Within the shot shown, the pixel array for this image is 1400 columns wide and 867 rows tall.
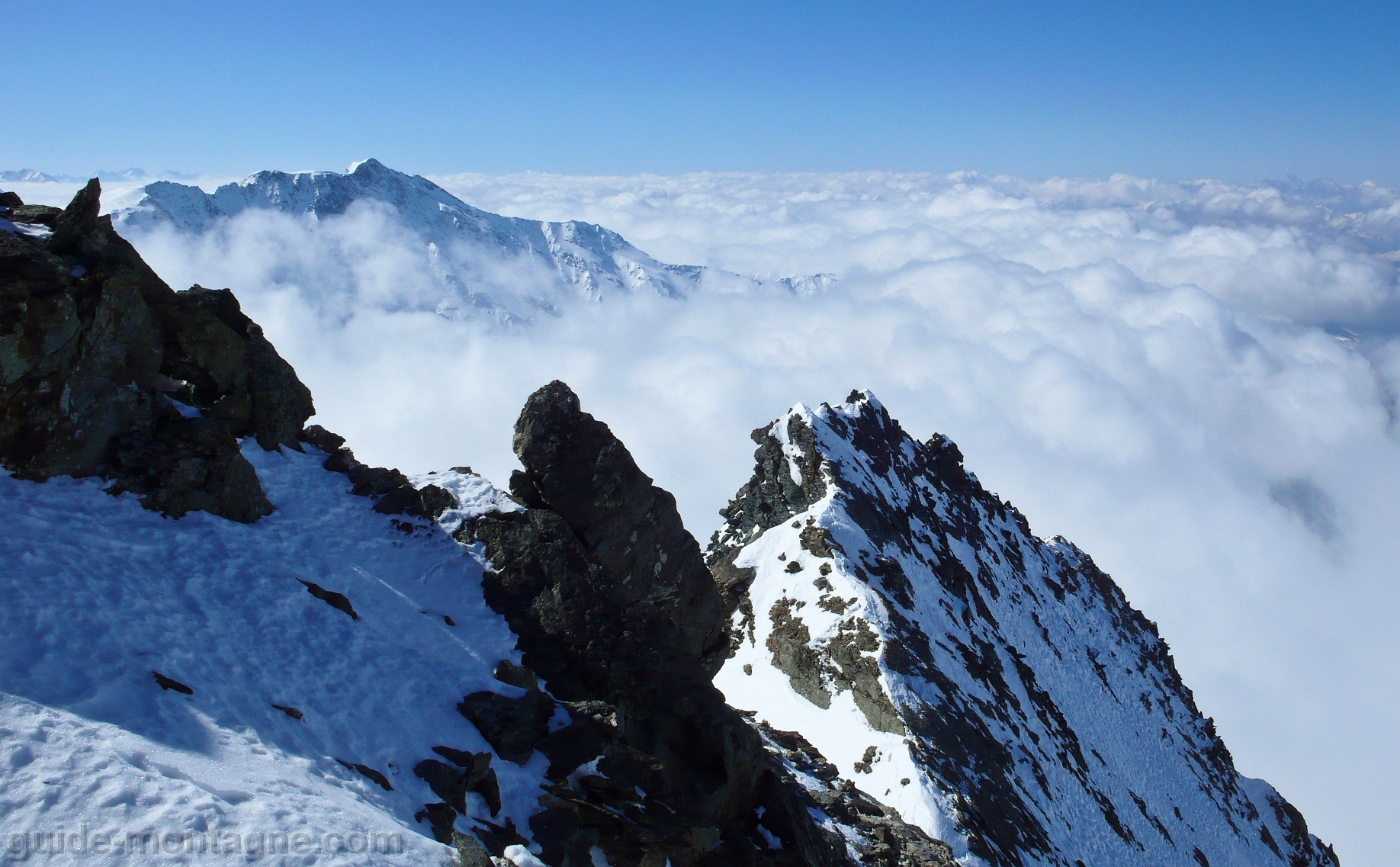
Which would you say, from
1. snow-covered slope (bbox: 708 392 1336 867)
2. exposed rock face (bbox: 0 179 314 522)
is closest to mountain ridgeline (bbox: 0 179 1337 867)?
exposed rock face (bbox: 0 179 314 522)

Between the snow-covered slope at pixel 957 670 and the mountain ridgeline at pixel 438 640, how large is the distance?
0.39 m

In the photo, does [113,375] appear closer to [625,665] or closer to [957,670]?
[625,665]

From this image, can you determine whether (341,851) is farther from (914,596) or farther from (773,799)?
(914,596)

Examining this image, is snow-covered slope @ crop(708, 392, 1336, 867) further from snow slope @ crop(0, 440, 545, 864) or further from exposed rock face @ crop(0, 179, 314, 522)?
exposed rock face @ crop(0, 179, 314, 522)

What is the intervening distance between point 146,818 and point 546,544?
1216 centimetres

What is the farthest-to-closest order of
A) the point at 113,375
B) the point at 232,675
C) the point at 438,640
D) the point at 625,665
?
1. the point at 625,665
2. the point at 438,640
3. the point at 113,375
4. the point at 232,675

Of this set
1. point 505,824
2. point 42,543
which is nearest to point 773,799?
point 505,824

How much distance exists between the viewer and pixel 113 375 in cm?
1859

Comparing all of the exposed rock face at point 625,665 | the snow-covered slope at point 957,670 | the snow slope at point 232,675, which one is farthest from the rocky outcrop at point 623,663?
the snow-covered slope at point 957,670

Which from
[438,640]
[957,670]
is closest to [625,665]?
[438,640]

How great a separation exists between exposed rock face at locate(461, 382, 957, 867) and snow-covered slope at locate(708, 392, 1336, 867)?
34.3ft

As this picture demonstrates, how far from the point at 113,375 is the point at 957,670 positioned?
41873 millimetres

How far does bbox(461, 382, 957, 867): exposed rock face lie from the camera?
16.4 m

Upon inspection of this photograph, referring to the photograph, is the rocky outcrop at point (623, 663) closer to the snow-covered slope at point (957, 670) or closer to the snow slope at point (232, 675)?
the snow slope at point (232, 675)
